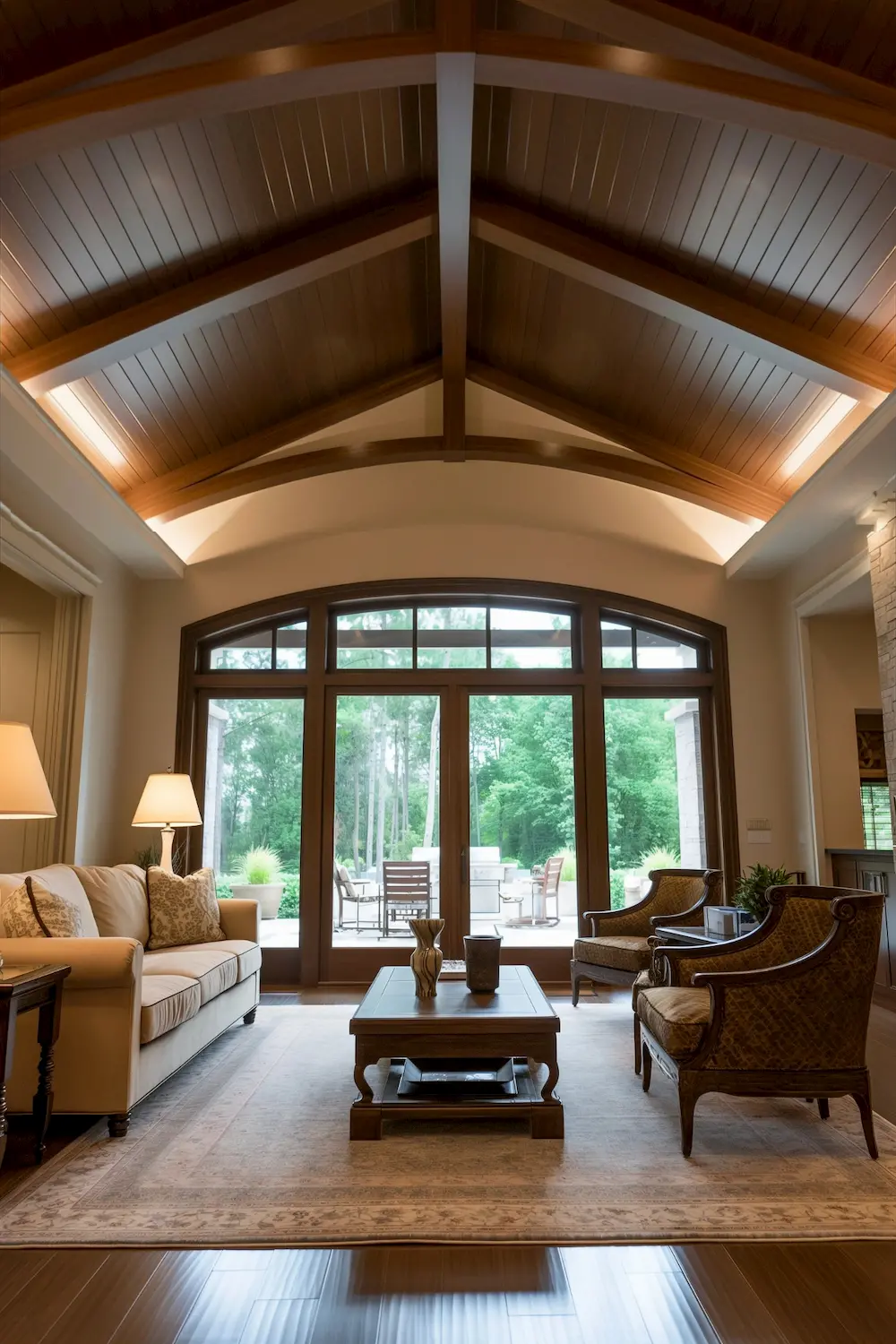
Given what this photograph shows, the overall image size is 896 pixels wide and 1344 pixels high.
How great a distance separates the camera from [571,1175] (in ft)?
9.52

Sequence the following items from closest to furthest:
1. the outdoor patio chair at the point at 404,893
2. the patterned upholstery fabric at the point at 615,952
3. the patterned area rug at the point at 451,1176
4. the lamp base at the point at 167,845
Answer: the patterned area rug at the point at 451,1176
the patterned upholstery fabric at the point at 615,952
the lamp base at the point at 167,845
the outdoor patio chair at the point at 404,893

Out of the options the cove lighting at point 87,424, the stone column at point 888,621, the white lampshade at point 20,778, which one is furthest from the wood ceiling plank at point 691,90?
the white lampshade at point 20,778

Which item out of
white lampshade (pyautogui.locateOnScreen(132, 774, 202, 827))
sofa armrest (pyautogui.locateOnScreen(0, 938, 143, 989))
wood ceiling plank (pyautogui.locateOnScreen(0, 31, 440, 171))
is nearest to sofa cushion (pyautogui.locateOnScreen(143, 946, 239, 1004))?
sofa armrest (pyautogui.locateOnScreen(0, 938, 143, 989))

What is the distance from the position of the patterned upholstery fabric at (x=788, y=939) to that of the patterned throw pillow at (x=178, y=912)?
2842 millimetres

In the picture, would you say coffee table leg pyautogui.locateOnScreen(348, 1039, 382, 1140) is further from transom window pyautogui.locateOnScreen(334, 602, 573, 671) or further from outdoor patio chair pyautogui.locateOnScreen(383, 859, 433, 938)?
transom window pyautogui.locateOnScreen(334, 602, 573, 671)

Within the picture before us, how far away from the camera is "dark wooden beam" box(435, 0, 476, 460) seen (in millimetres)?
3436

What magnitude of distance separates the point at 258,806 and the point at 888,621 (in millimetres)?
4609

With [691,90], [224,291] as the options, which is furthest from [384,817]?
[691,90]

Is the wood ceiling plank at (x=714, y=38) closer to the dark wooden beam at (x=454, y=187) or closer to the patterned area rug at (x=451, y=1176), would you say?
the dark wooden beam at (x=454, y=187)

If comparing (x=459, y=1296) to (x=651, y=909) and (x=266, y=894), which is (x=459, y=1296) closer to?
(x=651, y=909)

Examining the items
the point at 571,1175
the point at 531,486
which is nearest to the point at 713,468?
the point at 531,486

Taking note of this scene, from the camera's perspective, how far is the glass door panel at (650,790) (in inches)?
271

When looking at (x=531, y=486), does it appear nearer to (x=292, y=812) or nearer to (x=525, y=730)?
(x=525, y=730)

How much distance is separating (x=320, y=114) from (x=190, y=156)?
0.66 m
